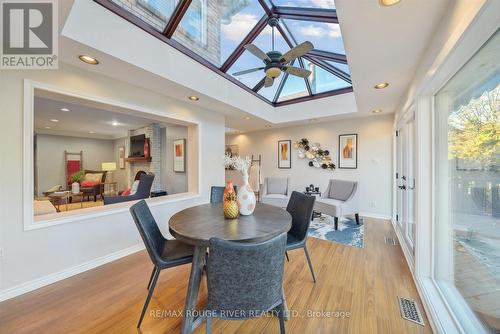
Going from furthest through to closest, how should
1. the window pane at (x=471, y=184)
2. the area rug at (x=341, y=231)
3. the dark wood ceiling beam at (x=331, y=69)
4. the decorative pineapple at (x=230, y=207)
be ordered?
the dark wood ceiling beam at (x=331, y=69)
the area rug at (x=341, y=231)
the decorative pineapple at (x=230, y=207)
the window pane at (x=471, y=184)

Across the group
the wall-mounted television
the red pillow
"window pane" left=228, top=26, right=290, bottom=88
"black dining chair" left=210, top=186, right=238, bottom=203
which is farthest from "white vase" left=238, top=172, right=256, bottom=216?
the red pillow

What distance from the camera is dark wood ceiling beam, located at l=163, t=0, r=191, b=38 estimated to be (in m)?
2.38

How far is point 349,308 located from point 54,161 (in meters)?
9.50

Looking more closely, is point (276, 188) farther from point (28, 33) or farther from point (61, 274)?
point (28, 33)

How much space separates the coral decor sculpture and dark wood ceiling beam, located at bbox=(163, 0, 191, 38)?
396cm

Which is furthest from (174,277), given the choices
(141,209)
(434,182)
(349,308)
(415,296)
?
(434,182)

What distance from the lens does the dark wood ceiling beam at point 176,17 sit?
7.80 feet

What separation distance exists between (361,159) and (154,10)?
15.5 feet

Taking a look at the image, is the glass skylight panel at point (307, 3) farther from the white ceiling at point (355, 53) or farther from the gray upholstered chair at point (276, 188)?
the gray upholstered chair at point (276, 188)

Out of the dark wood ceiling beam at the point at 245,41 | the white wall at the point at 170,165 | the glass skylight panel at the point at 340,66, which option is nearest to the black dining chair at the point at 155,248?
the dark wood ceiling beam at the point at 245,41

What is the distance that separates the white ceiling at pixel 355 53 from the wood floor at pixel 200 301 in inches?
89.3

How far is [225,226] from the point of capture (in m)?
1.53

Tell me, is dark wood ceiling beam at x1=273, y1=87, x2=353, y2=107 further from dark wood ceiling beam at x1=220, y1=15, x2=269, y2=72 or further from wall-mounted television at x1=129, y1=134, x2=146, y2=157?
wall-mounted television at x1=129, y1=134, x2=146, y2=157

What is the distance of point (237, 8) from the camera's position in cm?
286
